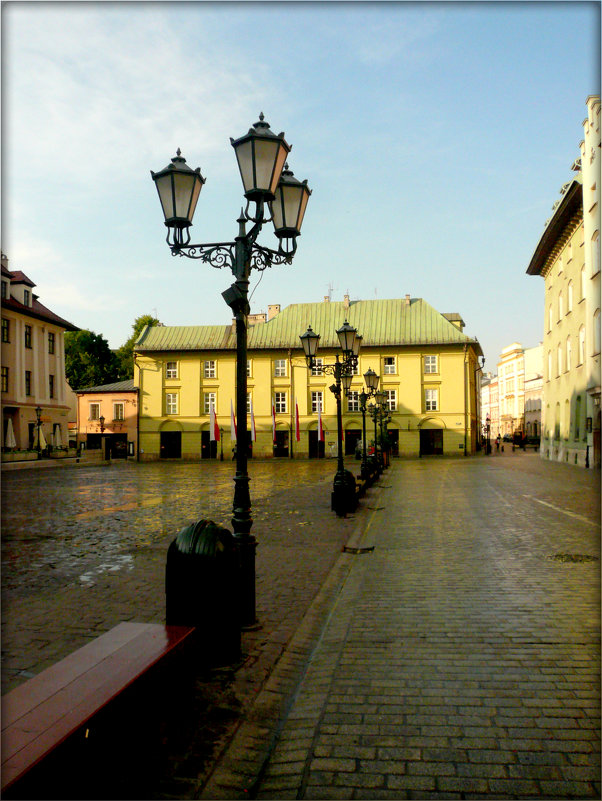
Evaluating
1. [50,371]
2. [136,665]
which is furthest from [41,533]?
[50,371]

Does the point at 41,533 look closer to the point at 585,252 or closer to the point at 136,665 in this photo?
the point at 136,665

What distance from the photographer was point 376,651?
17.1 feet

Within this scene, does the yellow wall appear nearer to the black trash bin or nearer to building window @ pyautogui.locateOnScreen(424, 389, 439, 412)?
building window @ pyautogui.locateOnScreen(424, 389, 439, 412)

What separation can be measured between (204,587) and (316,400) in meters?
51.2

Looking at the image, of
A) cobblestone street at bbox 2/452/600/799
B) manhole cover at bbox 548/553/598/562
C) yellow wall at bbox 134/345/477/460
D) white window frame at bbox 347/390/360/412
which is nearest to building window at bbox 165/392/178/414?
yellow wall at bbox 134/345/477/460

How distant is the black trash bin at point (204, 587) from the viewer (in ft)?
15.6

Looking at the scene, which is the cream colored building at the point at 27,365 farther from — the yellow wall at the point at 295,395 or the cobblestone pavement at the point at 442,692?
the cobblestone pavement at the point at 442,692

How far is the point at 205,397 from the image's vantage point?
5762 centimetres

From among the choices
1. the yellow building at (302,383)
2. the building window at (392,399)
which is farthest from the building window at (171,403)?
the building window at (392,399)

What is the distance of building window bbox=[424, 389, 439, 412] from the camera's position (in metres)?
55.0

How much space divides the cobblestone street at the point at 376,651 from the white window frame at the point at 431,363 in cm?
4311

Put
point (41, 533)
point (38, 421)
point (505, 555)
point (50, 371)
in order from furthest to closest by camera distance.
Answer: point (38, 421)
point (50, 371)
point (41, 533)
point (505, 555)

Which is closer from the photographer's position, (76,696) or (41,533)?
(76,696)

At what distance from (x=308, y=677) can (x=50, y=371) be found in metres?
31.3
